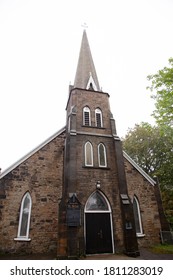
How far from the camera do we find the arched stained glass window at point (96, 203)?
11.0 metres

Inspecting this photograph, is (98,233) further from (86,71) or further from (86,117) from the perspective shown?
(86,71)

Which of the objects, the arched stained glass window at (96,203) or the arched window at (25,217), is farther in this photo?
the arched stained glass window at (96,203)

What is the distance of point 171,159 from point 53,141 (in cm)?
1704

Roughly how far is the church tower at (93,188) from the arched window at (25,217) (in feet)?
9.27

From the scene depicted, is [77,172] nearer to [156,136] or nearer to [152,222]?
[152,222]

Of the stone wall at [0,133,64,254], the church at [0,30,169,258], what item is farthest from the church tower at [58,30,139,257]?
the stone wall at [0,133,64,254]

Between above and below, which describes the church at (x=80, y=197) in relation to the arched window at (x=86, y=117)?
below

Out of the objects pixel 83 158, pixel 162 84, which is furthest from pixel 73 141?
pixel 162 84

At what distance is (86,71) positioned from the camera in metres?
18.3

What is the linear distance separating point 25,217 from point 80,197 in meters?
3.89

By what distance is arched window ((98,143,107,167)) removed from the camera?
12448mm

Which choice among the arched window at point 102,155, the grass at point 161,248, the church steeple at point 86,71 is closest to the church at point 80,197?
the arched window at point 102,155

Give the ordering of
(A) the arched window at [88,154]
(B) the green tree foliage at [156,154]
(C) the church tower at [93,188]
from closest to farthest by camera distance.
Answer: (C) the church tower at [93,188] < (A) the arched window at [88,154] < (B) the green tree foliage at [156,154]

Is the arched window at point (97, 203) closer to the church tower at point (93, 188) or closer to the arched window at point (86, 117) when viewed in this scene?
the church tower at point (93, 188)
